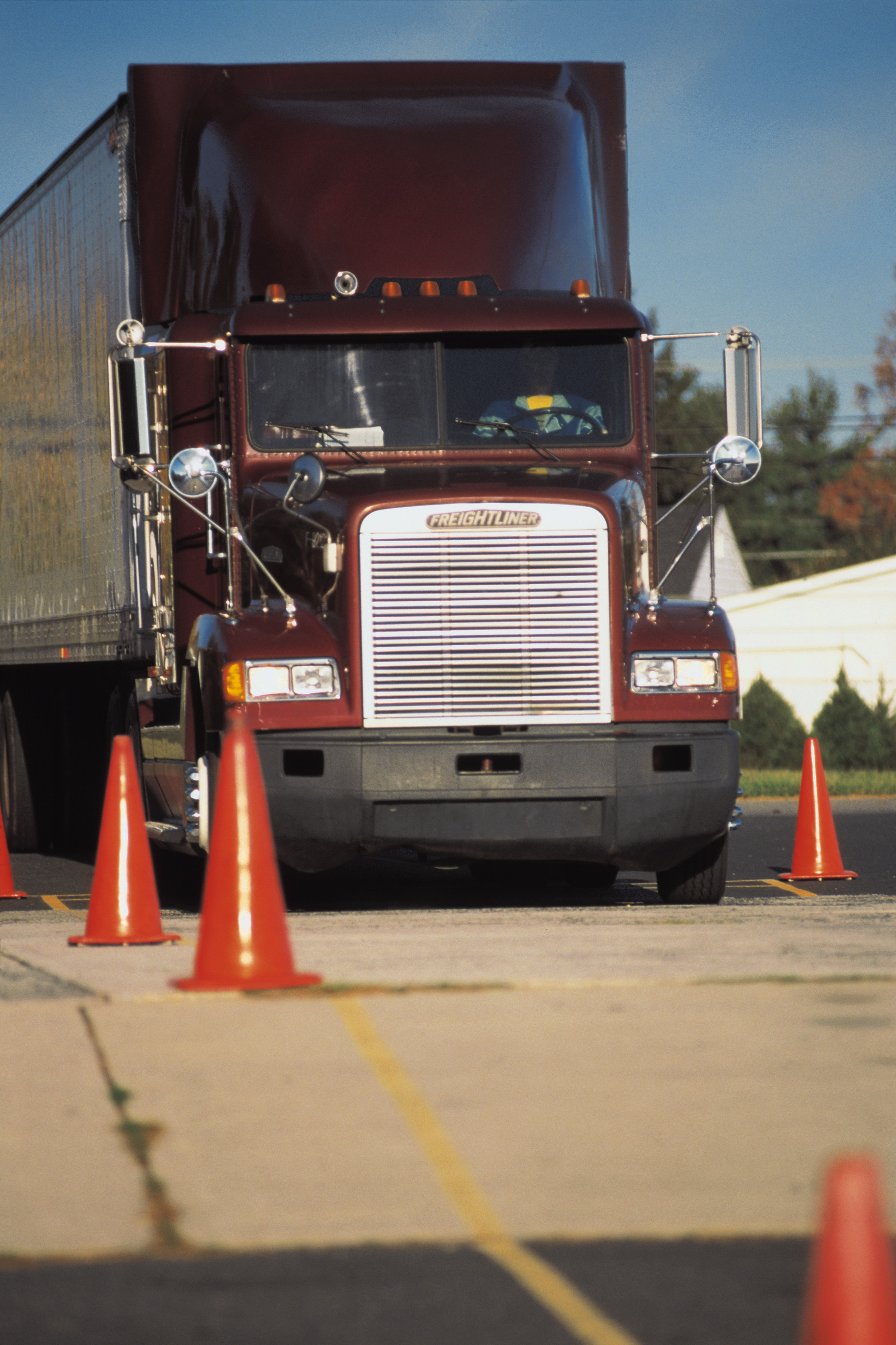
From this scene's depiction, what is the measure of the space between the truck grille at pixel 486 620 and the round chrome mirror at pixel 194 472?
100cm

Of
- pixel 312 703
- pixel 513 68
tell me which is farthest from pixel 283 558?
pixel 513 68

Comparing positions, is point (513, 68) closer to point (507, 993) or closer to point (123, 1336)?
point (507, 993)

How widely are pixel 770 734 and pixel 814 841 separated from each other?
16.5 m

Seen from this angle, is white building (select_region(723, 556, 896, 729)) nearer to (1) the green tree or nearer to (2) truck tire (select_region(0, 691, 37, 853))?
(2) truck tire (select_region(0, 691, 37, 853))

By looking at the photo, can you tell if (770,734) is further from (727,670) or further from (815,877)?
(727,670)

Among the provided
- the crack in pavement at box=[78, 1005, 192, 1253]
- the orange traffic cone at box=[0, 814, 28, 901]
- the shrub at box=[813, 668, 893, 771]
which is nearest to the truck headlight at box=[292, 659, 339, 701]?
the orange traffic cone at box=[0, 814, 28, 901]

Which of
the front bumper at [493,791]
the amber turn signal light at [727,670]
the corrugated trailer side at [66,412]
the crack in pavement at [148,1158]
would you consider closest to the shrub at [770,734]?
the corrugated trailer side at [66,412]

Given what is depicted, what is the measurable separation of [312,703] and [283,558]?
3.50 feet

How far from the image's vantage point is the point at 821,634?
30953 mm

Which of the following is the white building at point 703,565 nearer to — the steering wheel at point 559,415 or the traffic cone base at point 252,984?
the steering wheel at point 559,415

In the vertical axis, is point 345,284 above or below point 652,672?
above

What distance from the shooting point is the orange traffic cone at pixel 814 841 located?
40.5 ft

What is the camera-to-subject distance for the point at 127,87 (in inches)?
444

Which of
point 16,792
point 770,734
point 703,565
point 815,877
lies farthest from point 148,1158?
point 703,565
